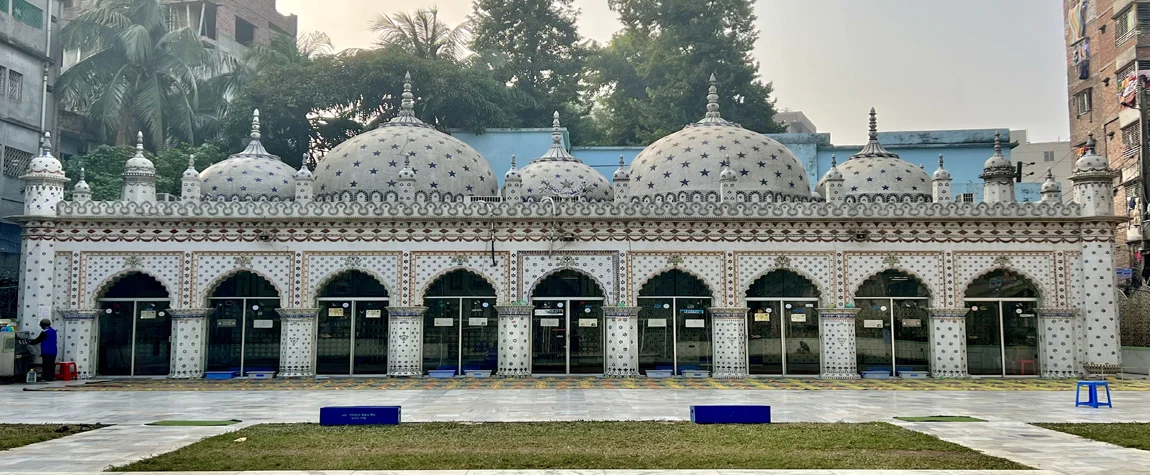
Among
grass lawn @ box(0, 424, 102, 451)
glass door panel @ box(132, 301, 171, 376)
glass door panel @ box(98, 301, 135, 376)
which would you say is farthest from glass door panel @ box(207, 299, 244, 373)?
grass lawn @ box(0, 424, 102, 451)

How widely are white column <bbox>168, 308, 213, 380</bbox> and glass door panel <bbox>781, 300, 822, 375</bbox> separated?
Result: 14196 millimetres

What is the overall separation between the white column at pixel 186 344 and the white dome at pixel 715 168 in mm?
11660

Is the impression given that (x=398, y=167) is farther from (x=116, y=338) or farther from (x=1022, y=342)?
(x=1022, y=342)

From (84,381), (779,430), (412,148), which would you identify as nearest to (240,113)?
(412,148)

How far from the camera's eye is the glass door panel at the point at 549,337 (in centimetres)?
2434

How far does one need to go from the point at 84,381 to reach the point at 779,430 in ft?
56.5

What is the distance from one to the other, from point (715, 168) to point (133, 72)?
97.3 feet

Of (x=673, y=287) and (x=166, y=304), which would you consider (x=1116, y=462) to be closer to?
(x=673, y=287)

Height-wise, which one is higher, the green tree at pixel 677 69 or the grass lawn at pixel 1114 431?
the green tree at pixel 677 69

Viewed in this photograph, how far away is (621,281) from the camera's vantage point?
953 inches

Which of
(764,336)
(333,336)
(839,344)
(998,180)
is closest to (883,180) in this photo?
(998,180)

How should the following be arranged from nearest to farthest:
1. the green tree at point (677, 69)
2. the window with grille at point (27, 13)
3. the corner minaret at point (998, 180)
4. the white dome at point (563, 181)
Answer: the corner minaret at point (998, 180) < the white dome at point (563, 181) < the window with grille at point (27, 13) < the green tree at point (677, 69)

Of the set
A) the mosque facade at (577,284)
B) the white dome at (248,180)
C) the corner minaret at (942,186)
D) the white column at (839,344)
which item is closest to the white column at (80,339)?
the mosque facade at (577,284)

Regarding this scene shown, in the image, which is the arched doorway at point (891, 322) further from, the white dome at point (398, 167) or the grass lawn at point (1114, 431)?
the white dome at point (398, 167)
